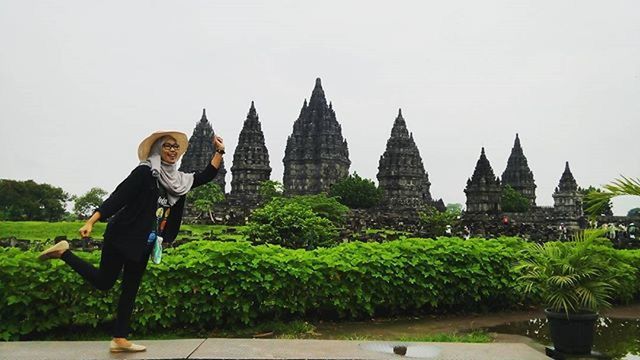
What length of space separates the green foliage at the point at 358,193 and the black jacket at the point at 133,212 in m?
48.2

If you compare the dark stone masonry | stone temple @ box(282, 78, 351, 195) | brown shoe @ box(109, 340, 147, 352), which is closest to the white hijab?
brown shoe @ box(109, 340, 147, 352)

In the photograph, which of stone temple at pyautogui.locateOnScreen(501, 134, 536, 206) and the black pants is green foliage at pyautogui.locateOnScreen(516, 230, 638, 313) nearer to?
Result: the black pants

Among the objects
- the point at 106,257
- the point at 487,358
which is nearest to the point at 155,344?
the point at 106,257

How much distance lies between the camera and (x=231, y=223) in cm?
3141

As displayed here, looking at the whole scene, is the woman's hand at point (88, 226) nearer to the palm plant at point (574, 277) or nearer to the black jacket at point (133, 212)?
the black jacket at point (133, 212)

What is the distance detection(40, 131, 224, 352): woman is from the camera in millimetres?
4504

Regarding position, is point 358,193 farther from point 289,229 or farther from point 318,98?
point 289,229

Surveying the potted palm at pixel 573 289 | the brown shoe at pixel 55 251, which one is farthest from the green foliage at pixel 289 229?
the brown shoe at pixel 55 251

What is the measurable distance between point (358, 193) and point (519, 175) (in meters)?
26.8

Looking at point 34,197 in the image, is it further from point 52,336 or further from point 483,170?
point 52,336

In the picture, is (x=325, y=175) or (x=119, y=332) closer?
(x=119, y=332)

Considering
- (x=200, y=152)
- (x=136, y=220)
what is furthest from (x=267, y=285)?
(x=200, y=152)

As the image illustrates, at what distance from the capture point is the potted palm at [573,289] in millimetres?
5047

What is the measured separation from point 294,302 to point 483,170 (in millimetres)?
40091
